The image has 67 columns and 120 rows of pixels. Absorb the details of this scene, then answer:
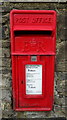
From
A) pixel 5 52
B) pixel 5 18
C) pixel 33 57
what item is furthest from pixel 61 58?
pixel 5 18

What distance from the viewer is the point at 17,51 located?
1.69 metres

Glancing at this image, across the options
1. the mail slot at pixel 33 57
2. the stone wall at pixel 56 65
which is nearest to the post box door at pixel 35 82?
the mail slot at pixel 33 57

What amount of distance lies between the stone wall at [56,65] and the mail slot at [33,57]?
0.16 meters

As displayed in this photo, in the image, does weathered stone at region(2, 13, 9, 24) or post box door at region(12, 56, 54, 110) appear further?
weathered stone at region(2, 13, 9, 24)

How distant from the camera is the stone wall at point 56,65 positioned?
1.79 m

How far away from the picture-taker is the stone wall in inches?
70.5

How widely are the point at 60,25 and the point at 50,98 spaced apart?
2.75 ft

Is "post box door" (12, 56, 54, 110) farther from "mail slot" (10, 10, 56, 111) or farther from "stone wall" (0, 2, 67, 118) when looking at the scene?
"stone wall" (0, 2, 67, 118)

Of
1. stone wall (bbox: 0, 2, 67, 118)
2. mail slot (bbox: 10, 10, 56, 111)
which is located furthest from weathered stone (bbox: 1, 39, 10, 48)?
mail slot (bbox: 10, 10, 56, 111)

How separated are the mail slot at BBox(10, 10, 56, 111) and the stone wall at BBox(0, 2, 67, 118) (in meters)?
0.16

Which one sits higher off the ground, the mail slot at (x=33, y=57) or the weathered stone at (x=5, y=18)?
the weathered stone at (x=5, y=18)

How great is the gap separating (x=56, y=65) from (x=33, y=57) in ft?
1.16

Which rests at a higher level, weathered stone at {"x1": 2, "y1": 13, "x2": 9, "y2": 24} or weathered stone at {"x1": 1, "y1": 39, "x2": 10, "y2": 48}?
weathered stone at {"x1": 2, "y1": 13, "x2": 9, "y2": 24}

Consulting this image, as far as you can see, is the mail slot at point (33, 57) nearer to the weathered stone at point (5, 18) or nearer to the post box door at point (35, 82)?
the post box door at point (35, 82)
